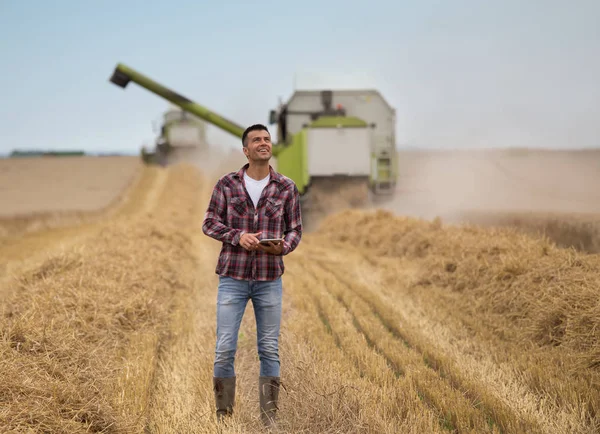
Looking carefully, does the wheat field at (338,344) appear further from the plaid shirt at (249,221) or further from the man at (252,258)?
the plaid shirt at (249,221)

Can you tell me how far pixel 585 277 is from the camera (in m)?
5.22

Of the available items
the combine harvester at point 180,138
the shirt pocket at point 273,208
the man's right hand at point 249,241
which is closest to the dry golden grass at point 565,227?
the shirt pocket at point 273,208

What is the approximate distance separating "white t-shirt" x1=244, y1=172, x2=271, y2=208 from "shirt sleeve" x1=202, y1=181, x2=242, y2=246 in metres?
0.17

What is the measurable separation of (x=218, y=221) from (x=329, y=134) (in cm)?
1177

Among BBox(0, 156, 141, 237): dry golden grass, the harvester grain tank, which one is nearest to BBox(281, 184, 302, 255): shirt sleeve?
the harvester grain tank

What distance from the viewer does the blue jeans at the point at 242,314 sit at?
3.45 metres

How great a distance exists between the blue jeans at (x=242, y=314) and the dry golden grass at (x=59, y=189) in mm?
16231

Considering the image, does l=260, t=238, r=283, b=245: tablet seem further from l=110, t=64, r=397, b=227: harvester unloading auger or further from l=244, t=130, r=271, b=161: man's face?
l=110, t=64, r=397, b=227: harvester unloading auger

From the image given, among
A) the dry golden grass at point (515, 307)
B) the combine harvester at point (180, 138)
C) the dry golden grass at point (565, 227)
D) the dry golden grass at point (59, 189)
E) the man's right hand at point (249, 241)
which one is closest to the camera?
the man's right hand at point (249, 241)

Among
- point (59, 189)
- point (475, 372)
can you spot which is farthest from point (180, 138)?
point (475, 372)

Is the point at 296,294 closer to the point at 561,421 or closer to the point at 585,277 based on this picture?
the point at 585,277

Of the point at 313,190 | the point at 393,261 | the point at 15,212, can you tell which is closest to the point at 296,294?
the point at 393,261

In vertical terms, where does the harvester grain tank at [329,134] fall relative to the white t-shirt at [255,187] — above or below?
above

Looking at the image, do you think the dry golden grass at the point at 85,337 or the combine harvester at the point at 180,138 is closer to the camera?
the dry golden grass at the point at 85,337
